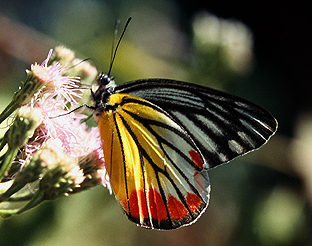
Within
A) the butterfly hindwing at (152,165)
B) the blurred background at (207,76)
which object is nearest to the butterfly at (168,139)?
the butterfly hindwing at (152,165)

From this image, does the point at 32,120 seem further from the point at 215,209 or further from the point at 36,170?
the point at 215,209

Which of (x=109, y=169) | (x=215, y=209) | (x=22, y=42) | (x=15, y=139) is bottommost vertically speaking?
(x=215, y=209)

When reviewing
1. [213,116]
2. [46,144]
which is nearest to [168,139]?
[213,116]

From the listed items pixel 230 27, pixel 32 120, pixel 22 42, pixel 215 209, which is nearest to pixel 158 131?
pixel 32 120

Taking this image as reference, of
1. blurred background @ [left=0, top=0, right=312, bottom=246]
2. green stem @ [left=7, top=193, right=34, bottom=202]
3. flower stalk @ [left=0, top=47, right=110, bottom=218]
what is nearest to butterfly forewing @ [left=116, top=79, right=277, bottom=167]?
flower stalk @ [left=0, top=47, right=110, bottom=218]

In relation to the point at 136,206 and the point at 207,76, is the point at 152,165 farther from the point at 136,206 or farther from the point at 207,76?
the point at 207,76

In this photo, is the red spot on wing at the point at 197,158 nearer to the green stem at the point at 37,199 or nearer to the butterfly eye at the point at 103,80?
the butterfly eye at the point at 103,80
